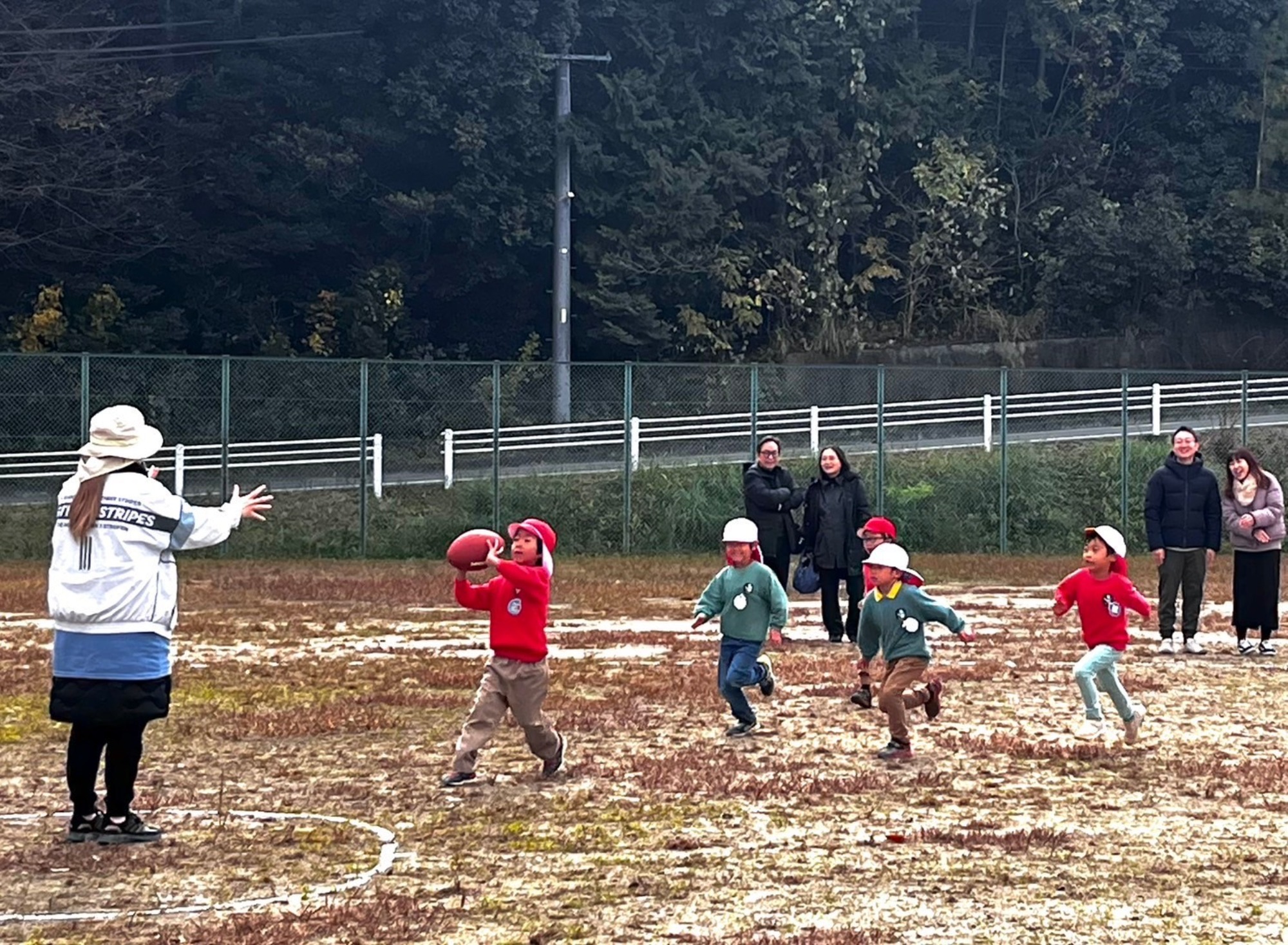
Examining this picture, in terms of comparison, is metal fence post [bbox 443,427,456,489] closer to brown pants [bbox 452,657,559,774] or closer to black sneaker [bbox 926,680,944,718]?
black sneaker [bbox 926,680,944,718]

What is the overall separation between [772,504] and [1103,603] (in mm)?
5915

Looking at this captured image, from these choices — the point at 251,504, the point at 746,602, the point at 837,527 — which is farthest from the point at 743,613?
the point at 837,527

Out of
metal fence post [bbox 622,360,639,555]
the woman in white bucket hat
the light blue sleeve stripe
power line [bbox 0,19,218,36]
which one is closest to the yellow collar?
the woman in white bucket hat

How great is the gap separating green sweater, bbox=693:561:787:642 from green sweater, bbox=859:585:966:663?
607 millimetres

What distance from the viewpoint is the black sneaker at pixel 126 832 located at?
7945mm

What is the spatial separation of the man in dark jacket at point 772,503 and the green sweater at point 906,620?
595 cm

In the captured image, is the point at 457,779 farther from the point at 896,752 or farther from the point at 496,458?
the point at 496,458

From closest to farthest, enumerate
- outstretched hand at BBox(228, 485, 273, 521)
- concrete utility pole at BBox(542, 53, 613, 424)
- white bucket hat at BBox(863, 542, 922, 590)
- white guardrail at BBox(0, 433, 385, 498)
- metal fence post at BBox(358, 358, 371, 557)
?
outstretched hand at BBox(228, 485, 273, 521) → white bucket hat at BBox(863, 542, 922, 590) → white guardrail at BBox(0, 433, 385, 498) → metal fence post at BBox(358, 358, 371, 557) → concrete utility pole at BBox(542, 53, 613, 424)

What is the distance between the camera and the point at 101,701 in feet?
25.5

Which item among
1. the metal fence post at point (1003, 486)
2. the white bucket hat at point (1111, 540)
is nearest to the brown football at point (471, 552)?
the white bucket hat at point (1111, 540)

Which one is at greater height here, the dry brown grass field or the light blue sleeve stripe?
the light blue sleeve stripe

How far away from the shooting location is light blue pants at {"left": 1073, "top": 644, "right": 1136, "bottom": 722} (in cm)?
1080

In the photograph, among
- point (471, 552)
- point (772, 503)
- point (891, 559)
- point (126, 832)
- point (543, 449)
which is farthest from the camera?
point (543, 449)

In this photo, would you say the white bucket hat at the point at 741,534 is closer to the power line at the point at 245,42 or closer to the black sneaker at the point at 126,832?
the black sneaker at the point at 126,832
